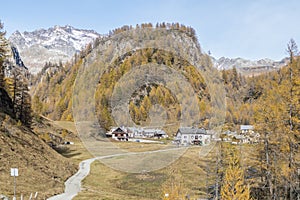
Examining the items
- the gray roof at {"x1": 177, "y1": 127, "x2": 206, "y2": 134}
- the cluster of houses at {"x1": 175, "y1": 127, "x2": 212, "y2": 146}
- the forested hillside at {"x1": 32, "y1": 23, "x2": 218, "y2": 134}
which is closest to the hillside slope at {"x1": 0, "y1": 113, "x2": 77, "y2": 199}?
the forested hillside at {"x1": 32, "y1": 23, "x2": 218, "y2": 134}

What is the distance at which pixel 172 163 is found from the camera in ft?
191

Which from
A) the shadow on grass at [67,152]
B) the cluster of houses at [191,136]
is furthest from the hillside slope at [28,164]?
the cluster of houses at [191,136]

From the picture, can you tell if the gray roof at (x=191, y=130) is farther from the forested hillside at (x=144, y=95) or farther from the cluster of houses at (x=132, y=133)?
the cluster of houses at (x=132, y=133)

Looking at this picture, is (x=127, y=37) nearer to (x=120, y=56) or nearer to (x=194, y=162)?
(x=120, y=56)

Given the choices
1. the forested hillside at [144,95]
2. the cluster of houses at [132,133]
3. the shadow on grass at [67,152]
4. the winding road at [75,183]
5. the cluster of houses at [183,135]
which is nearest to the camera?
the winding road at [75,183]

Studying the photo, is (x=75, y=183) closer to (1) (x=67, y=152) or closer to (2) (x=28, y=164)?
(2) (x=28, y=164)

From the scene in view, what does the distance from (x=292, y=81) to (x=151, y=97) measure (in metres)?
154

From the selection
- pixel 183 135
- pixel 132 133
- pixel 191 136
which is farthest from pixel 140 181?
pixel 132 133

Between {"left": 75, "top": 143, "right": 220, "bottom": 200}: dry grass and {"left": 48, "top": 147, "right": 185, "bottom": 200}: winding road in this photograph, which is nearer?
{"left": 48, "top": 147, "right": 185, "bottom": 200}: winding road

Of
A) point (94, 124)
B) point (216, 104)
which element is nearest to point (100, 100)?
point (94, 124)

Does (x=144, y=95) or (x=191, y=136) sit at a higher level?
(x=144, y=95)

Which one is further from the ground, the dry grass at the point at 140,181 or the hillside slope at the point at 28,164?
the hillside slope at the point at 28,164

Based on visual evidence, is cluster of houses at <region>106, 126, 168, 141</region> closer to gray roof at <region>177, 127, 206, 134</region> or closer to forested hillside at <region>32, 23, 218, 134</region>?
forested hillside at <region>32, 23, 218, 134</region>

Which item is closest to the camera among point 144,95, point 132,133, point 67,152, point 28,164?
point 28,164
